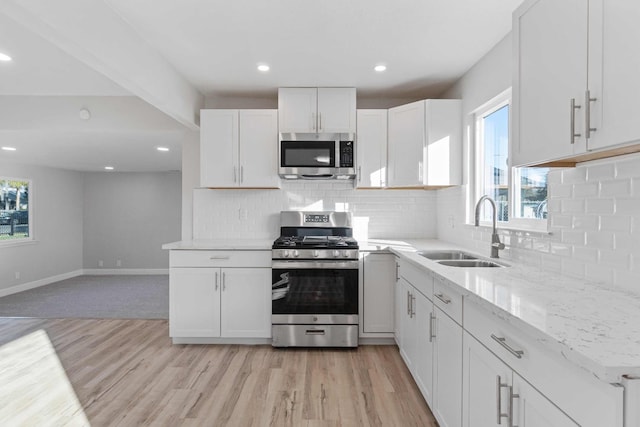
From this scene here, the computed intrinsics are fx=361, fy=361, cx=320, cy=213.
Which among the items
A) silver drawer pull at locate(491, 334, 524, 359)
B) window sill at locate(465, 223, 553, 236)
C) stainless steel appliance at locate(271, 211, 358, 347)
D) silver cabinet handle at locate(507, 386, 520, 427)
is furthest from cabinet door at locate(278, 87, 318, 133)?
silver cabinet handle at locate(507, 386, 520, 427)

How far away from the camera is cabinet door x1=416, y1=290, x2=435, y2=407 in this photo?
212 centimetres

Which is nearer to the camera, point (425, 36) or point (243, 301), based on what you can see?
point (425, 36)

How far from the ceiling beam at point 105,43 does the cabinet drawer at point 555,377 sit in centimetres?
230

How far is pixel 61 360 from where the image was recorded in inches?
118

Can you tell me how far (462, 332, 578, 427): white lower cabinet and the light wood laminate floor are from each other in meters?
0.74

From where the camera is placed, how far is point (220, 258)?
323 cm

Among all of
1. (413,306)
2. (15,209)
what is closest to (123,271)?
(15,209)

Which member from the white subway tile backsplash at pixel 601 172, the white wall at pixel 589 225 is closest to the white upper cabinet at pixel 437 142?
the white wall at pixel 589 225

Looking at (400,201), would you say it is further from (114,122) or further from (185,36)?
(114,122)

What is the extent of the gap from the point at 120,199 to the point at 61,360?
18.7 ft

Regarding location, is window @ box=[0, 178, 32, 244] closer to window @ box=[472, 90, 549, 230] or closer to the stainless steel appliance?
the stainless steel appliance

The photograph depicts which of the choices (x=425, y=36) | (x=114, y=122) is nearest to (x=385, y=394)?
(x=425, y=36)

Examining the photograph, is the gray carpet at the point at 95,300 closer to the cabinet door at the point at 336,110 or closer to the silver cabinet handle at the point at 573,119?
the cabinet door at the point at 336,110

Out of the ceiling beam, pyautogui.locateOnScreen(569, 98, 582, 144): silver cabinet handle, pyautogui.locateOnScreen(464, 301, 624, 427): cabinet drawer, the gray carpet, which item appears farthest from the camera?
the gray carpet
